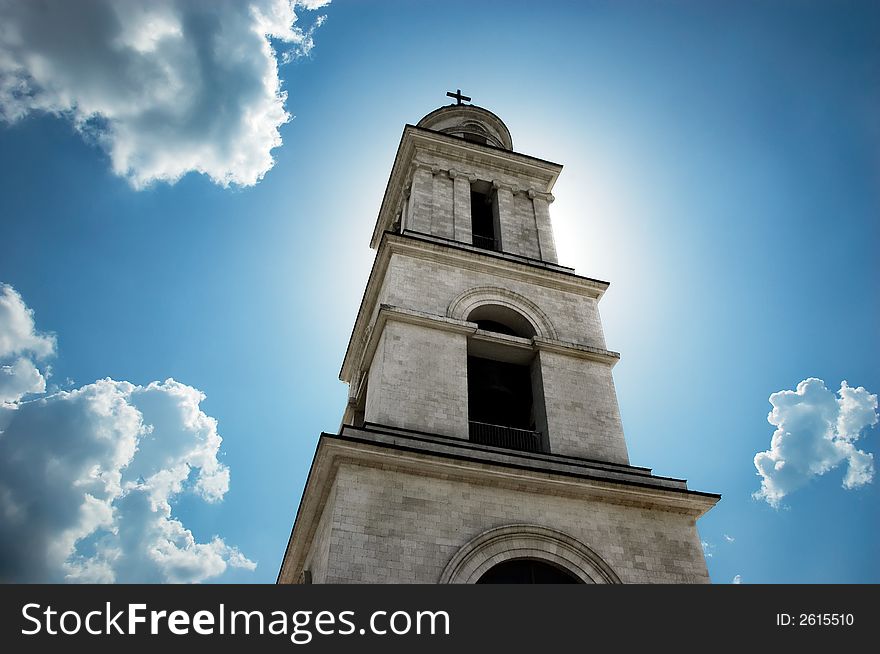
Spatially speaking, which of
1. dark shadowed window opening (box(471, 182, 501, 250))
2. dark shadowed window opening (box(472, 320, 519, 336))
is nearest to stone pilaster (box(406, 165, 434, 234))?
dark shadowed window opening (box(471, 182, 501, 250))

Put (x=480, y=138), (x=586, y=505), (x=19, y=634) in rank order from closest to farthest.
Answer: (x=19, y=634)
(x=586, y=505)
(x=480, y=138)

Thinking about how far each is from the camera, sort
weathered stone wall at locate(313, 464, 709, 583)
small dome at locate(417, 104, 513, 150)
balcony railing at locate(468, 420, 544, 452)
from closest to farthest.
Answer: weathered stone wall at locate(313, 464, 709, 583), balcony railing at locate(468, 420, 544, 452), small dome at locate(417, 104, 513, 150)

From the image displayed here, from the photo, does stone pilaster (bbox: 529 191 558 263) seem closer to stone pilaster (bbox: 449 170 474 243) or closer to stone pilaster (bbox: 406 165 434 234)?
stone pilaster (bbox: 449 170 474 243)

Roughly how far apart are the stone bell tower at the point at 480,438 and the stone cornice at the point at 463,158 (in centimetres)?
114

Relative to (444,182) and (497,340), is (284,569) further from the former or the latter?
(444,182)

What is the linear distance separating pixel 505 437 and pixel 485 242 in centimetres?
902

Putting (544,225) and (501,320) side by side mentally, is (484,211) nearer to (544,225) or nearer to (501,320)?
(544,225)

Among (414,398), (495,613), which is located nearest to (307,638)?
(495,613)

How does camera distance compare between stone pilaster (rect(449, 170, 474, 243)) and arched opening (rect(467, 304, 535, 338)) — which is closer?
arched opening (rect(467, 304, 535, 338))

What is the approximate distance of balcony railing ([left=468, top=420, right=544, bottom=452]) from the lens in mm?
17609

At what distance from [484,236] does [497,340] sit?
22.0 feet

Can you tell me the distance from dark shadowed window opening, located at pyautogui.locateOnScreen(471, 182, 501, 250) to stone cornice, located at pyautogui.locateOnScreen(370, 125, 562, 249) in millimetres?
948

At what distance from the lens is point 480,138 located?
30.9 meters

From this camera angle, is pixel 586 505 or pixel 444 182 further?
pixel 444 182
